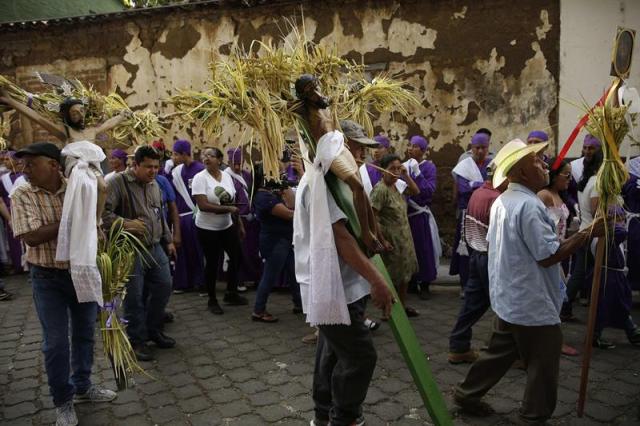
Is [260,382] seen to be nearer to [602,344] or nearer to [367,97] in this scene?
[367,97]

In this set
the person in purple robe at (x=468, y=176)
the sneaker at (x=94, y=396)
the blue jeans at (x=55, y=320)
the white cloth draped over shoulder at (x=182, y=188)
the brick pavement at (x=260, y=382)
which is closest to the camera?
the blue jeans at (x=55, y=320)

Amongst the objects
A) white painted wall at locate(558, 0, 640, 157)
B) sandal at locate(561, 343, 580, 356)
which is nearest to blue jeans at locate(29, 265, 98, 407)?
sandal at locate(561, 343, 580, 356)

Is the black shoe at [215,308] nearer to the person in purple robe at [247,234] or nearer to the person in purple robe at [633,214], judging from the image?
the person in purple robe at [247,234]

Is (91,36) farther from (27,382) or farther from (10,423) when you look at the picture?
(10,423)

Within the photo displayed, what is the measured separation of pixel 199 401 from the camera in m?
4.00

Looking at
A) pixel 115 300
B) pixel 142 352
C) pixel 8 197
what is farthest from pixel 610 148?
pixel 8 197

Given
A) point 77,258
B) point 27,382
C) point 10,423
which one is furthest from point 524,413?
point 27,382

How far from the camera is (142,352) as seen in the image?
4.86 meters

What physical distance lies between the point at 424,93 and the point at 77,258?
7.15m

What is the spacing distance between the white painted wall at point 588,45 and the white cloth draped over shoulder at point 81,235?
7.67 meters

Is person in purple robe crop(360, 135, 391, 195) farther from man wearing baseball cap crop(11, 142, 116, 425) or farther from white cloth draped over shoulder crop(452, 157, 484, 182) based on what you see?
man wearing baseball cap crop(11, 142, 116, 425)

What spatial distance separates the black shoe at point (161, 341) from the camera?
5121 millimetres

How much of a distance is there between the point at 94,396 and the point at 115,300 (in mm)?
819

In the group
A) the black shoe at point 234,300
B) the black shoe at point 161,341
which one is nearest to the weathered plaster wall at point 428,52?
the black shoe at point 234,300
